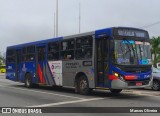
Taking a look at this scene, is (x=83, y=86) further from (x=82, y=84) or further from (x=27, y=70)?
(x=27, y=70)

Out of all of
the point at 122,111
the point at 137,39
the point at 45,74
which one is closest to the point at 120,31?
the point at 137,39

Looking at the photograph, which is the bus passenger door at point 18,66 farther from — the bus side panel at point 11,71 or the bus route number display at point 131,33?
the bus route number display at point 131,33

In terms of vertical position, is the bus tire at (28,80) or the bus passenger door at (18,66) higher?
the bus passenger door at (18,66)

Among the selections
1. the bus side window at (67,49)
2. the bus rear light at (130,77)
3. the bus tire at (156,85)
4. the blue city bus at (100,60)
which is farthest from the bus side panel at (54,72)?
the bus tire at (156,85)

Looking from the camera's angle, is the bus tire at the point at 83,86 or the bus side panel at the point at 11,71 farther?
the bus side panel at the point at 11,71

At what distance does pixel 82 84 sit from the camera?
1867cm

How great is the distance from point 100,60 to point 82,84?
1.92 metres

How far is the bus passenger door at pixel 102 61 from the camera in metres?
17.0

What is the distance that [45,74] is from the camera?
22.3 m

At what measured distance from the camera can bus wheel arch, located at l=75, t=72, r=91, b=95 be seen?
18.3 metres

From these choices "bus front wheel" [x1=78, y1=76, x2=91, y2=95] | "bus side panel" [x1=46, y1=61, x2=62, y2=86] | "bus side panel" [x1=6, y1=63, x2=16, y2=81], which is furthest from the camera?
"bus side panel" [x1=6, y1=63, x2=16, y2=81]

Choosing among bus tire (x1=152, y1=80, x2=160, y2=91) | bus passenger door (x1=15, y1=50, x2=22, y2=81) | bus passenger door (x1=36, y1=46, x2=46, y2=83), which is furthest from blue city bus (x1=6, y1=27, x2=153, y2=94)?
bus passenger door (x1=15, y1=50, x2=22, y2=81)

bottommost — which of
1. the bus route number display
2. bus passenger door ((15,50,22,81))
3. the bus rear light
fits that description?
the bus rear light

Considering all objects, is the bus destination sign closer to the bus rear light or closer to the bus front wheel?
the bus rear light
